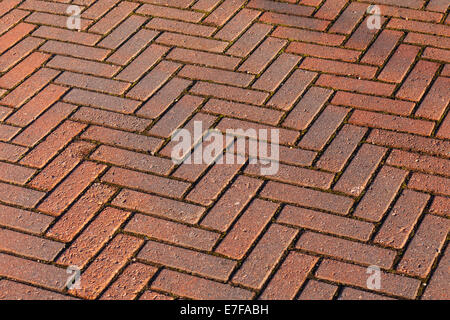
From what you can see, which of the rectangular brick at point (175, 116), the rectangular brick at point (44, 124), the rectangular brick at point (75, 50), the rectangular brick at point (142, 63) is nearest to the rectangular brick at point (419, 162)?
the rectangular brick at point (175, 116)

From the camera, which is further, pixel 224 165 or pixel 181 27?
pixel 181 27

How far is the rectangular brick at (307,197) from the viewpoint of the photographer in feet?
9.36

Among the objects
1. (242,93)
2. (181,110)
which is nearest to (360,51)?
(242,93)

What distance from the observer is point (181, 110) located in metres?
3.36

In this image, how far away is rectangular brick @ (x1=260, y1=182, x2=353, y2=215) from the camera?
285 cm

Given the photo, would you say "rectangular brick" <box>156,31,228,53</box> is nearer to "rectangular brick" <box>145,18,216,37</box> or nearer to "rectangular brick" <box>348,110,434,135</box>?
"rectangular brick" <box>145,18,216,37</box>
